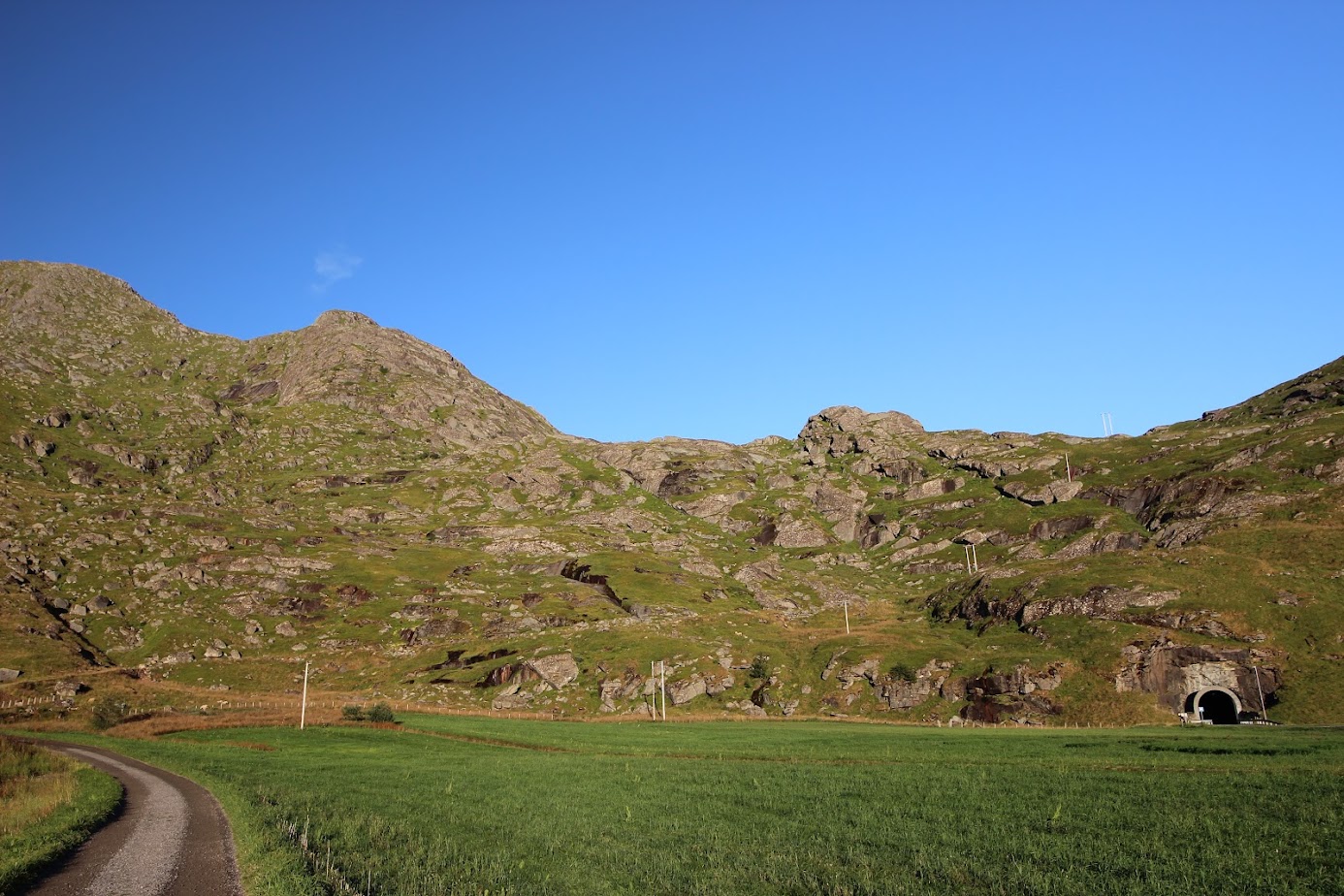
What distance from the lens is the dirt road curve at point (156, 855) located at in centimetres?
2097

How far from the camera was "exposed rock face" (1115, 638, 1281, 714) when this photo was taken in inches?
3979

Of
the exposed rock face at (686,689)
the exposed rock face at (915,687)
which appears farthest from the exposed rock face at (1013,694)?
the exposed rock face at (686,689)

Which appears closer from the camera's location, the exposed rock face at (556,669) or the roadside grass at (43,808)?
the roadside grass at (43,808)

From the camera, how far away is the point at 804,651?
142 metres

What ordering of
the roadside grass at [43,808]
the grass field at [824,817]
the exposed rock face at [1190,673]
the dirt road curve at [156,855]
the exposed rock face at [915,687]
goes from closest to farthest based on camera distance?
1. the dirt road curve at [156,855]
2. the grass field at [824,817]
3. the roadside grass at [43,808]
4. the exposed rock face at [1190,673]
5. the exposed rock face at [915,687]

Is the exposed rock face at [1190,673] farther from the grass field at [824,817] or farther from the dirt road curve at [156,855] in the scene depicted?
the dirt road curve at [156,855]

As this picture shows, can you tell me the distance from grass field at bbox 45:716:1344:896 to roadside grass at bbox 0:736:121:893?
5855mm

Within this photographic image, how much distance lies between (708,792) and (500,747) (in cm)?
4047

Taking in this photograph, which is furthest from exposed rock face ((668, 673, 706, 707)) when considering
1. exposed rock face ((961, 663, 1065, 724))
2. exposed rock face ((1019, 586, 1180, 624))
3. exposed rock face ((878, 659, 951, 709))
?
exposed rock face ((1019, 586, 1180, 624))

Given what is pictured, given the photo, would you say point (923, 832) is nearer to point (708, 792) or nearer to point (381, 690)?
point (708, 792)

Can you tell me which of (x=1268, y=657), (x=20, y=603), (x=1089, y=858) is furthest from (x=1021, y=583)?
(x=20, y=603)

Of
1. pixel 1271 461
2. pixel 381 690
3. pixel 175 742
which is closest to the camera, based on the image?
pixel 175 742

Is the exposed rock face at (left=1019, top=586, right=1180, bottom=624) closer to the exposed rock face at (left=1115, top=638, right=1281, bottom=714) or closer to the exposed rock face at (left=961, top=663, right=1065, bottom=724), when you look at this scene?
the exposed rock face at (left=1115, top=638, right=1281, bottom=714)

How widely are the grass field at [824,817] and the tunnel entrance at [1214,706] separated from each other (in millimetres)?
45691
